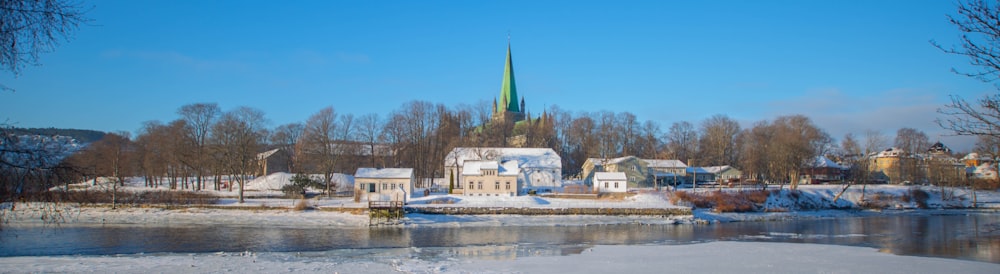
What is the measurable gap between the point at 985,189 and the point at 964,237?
1483 inches

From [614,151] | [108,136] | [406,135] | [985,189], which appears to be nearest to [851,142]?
[985,189]

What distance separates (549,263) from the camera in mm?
17219

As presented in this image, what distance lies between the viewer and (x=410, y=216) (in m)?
34.2

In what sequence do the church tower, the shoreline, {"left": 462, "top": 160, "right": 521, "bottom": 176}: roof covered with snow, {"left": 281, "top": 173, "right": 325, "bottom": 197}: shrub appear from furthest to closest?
1. the church tower
2. {"left": 462, "top": 160, "right": 521, "bottom": 176}: roof covered with snow
3. {"left": 281, "top": 173, "right": 325, "bottom": 197}: shrub
4. the shoreline

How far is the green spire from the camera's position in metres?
109

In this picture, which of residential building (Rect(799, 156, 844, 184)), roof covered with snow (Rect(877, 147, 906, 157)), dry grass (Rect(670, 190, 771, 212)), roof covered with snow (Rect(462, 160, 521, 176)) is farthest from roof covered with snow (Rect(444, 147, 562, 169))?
roof covered with snow (Rect(877, 147, 906, 157))

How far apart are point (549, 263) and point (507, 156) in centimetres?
4248

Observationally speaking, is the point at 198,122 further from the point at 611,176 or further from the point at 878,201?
the point at 878,201

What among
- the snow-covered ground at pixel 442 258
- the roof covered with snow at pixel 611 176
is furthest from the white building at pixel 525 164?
the snow-covered ground at pixel 442 258

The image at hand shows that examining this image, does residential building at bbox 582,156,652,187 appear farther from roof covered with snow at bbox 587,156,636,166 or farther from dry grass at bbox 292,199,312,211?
dry grass at bbox 292,199,312,211

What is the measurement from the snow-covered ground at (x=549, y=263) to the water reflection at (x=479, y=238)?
6.26 feet

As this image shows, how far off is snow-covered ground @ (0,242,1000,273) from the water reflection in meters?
1.91

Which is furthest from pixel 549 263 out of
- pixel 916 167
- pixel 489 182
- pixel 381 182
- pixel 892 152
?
pixel 892 152

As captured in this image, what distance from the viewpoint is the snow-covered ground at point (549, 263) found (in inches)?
612
